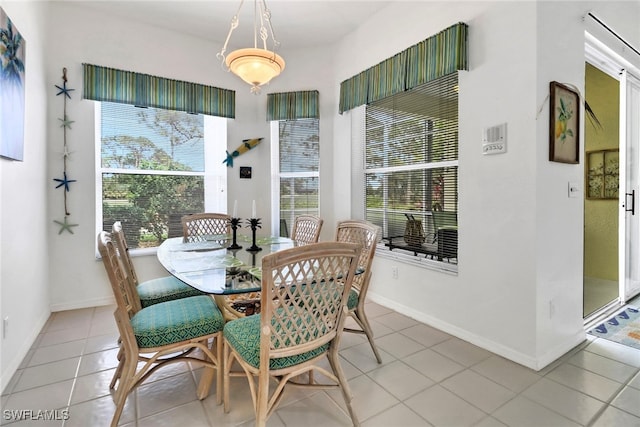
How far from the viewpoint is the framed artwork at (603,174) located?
378cm

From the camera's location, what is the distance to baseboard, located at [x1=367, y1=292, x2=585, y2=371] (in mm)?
2143

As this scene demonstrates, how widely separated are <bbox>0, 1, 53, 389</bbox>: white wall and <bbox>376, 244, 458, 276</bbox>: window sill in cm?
302

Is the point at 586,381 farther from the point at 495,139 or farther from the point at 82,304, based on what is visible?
the point at 82,304

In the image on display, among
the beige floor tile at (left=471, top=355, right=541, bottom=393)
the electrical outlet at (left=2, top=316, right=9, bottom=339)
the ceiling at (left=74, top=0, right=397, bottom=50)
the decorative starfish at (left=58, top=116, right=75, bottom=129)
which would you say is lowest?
the beige floor tile at (left=471, top=355, right=541, bottom=393)

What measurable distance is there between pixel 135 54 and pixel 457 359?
4.25 metres

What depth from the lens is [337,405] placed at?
1.76 meters

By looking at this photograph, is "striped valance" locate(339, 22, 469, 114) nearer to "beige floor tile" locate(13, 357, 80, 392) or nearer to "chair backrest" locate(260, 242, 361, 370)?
"chair backrest" locate(260, 242, 361, 370)

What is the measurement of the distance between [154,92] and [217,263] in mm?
2491

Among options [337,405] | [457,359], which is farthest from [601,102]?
[337,405]

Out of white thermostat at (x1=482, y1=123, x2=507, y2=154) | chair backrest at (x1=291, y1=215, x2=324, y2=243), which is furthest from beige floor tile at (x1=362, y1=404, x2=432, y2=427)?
white thermostat at (x1=482, y1=123, x2=507, y2=154)

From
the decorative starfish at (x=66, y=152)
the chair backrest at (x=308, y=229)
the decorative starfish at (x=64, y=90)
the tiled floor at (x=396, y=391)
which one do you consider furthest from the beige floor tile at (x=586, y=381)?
the decorative starfish at (x=64, y=90)

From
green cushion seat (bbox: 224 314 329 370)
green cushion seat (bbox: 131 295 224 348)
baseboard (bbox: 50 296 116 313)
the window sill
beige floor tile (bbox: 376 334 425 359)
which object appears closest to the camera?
green cushion seat (bbox: 224 314 329 370)

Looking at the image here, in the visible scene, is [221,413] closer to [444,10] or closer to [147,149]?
[147,149]

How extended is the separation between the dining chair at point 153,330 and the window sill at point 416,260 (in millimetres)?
1880
